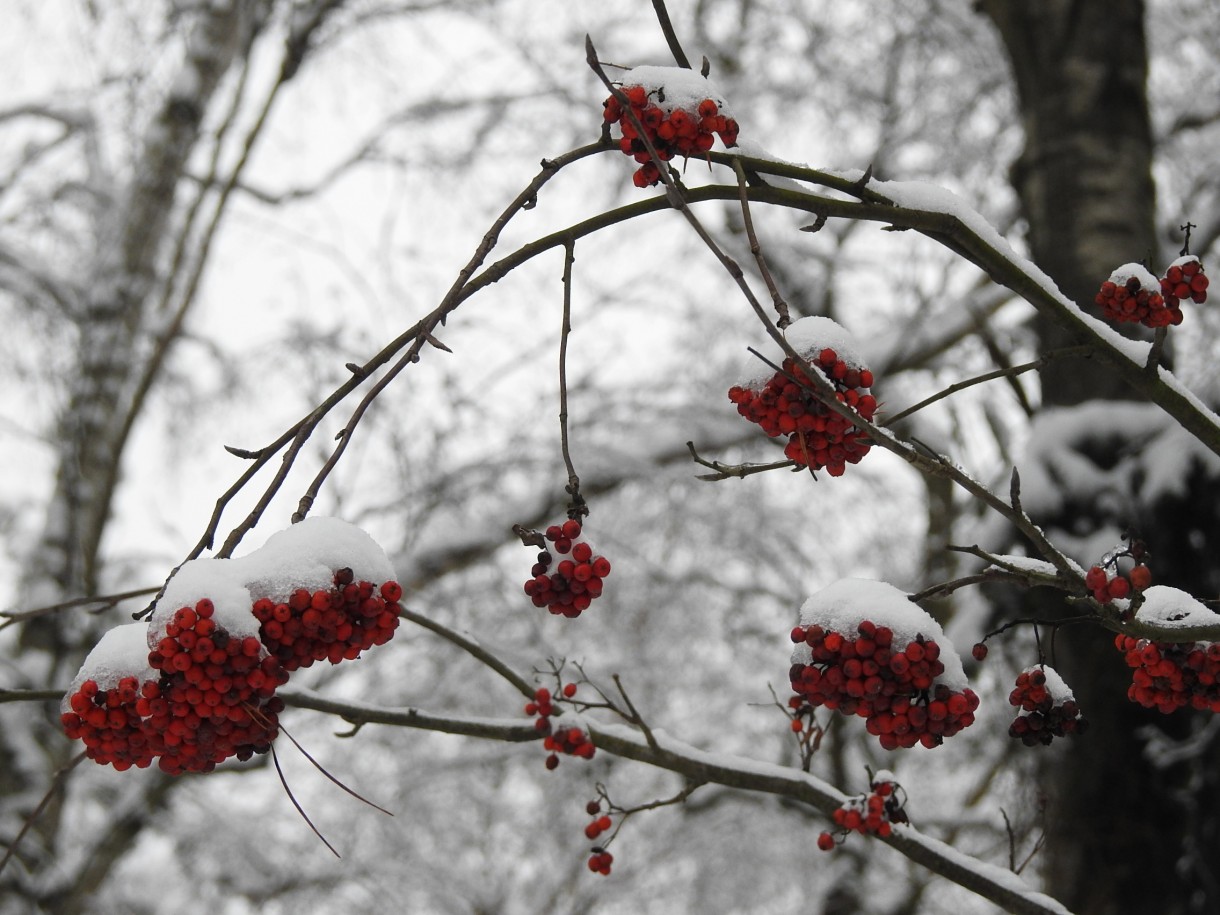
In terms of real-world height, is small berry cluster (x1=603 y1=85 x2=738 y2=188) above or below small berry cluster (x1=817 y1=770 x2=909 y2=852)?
above

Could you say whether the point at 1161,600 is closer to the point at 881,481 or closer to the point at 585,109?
the point at 585,109

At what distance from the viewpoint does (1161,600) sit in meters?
1.24

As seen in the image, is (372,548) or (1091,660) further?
(1091,660)

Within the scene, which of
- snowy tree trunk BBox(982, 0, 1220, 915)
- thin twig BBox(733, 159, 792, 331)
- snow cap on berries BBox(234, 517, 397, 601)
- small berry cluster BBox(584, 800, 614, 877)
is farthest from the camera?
snowy tree trunk BBox(982, 0, 1220, 915)

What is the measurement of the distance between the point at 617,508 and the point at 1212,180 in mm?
4340

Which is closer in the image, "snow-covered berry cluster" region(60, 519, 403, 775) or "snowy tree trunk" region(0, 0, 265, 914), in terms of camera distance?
"snow-covered berry cluster" region(60, 519, 403, 775)

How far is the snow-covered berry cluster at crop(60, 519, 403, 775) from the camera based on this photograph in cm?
105

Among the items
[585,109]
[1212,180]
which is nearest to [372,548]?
[1212,180]

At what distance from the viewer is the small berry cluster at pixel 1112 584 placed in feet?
3.61

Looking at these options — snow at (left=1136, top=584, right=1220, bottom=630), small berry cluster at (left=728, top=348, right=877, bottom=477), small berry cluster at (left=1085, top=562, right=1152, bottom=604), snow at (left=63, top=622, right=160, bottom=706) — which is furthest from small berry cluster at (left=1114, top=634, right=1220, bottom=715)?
snow at (left=63, top=622, right=160, bottom=706)

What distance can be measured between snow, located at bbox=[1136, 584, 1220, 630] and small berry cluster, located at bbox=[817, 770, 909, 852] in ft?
1.75

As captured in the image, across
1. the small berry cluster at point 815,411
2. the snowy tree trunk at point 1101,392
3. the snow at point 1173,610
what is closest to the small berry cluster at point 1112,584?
the snow at point 1173,610

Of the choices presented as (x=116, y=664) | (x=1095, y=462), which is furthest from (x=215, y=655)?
(x=1095, y=462)

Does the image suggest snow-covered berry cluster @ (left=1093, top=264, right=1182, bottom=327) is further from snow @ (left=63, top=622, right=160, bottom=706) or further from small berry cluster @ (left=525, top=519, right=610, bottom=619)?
snow @ (left=63, top=622, right=160, bottom=706)
